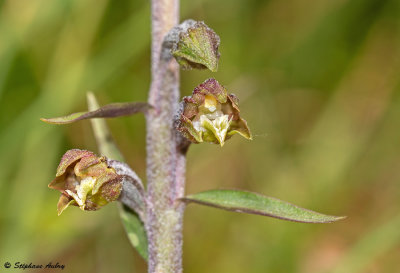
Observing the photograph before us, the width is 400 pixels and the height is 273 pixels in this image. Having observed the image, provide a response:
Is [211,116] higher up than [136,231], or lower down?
higher up

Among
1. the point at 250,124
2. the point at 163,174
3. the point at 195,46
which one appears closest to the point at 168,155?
the point at 163,174

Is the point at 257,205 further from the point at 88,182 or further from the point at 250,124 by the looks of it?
the point at 250,124

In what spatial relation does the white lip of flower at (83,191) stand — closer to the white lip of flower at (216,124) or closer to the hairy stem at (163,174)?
the hairy stem at (163,174)

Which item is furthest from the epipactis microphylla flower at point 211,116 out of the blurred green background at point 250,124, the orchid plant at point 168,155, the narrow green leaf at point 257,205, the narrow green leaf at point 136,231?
the blurred green background at point 250,124

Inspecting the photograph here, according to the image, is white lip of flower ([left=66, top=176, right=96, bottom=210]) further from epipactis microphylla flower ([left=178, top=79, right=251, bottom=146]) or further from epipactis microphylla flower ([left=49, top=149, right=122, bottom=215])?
epipactis microphylla flower ([left=178, top=79, right=251, bottom=146])

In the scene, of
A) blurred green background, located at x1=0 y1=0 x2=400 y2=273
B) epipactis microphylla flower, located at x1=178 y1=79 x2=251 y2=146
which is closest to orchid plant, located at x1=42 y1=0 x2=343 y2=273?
epipactis microphylla flower, located at x1=178 y1=79 x2=251 y2=146
